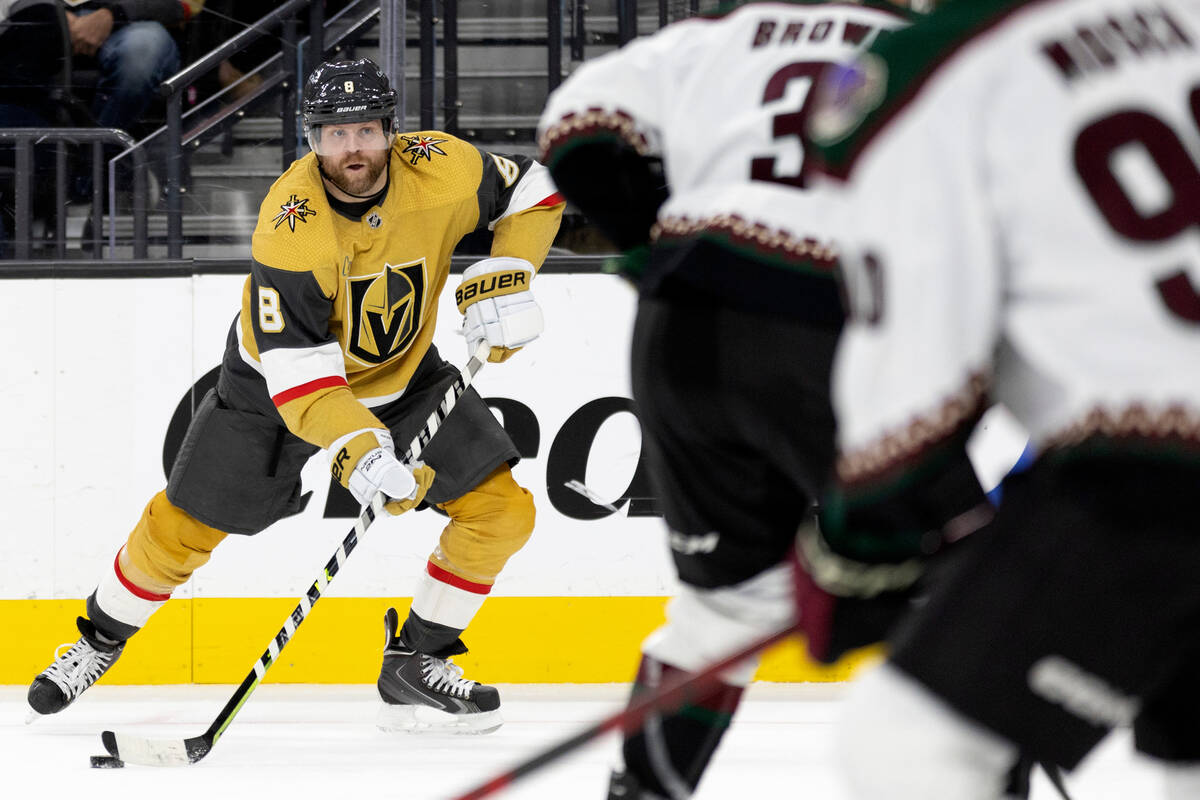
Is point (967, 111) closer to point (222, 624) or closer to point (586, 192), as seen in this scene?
point (586, 192)

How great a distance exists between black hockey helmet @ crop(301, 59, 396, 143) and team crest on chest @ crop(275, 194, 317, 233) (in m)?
0.16

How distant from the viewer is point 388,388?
108 inches

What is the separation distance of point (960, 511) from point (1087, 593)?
17.7 inches

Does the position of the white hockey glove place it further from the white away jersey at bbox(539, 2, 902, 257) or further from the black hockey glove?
the black hockey glove

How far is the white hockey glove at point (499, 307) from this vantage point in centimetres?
267

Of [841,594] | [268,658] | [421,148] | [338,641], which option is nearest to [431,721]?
[268,658]

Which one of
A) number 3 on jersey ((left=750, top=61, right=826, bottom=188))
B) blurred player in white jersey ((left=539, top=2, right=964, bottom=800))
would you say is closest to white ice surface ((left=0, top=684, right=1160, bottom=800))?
blurred player in white jersey ((left=539, top=2, right=964, bottom=800))

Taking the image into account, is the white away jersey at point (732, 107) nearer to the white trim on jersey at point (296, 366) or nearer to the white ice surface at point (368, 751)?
the white ice surface at point (368, 751)

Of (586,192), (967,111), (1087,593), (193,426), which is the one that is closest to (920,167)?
(967,111)

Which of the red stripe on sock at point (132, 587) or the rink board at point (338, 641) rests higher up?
the red stripe on sock at point (132, 587)

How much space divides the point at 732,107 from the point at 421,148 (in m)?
1.54

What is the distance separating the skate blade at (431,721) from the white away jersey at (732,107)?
1.55m

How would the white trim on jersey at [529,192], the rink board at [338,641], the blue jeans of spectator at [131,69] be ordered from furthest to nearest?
the blue jeans of spectator at [131,69] → the rink board at [338,641] → the white trim on jersey at [529,192]

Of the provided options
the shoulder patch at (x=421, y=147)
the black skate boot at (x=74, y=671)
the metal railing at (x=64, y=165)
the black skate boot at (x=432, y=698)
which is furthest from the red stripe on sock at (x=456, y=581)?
the metal railing at (x=64, y=165)
